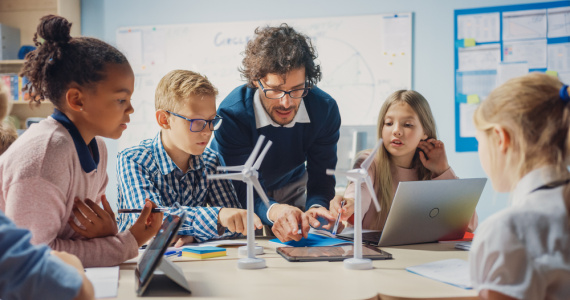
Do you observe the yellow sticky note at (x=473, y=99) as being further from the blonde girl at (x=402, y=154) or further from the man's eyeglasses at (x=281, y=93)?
the man's eyeglasses at (x=281, y=93)

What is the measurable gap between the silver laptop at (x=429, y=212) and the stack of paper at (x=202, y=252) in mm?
462

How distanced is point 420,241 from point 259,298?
0.81 meters

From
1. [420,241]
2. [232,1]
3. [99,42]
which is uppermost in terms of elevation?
[232,1]

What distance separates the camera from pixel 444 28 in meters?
3.81

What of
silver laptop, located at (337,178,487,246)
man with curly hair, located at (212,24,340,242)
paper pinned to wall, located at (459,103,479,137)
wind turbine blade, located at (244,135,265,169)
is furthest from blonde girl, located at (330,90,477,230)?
paper pinned to wall, located at (459,103,479,137)

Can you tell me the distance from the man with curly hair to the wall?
5.88 ft

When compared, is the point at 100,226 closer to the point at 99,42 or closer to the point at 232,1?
the point at 99,42

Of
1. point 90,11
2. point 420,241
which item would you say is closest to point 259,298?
point 420,241

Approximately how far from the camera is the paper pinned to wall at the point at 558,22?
3621 millimetres

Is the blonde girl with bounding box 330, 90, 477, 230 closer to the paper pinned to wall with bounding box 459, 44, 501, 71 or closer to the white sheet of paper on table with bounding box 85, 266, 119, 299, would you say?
the white sheet of paper on table with bounding box 85, 266, 119, 299

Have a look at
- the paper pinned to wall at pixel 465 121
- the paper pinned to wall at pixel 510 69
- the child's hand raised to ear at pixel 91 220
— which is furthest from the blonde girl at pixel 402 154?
the paper pinned to wall at pixel 510 69

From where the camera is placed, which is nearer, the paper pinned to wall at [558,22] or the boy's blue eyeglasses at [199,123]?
the boy's blue eyeglasses at [199,123]

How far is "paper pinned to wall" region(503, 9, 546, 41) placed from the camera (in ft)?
12.0

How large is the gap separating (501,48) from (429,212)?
97.7 inches
